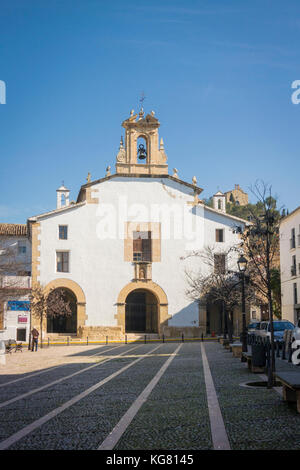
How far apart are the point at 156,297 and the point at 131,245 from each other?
4.50m

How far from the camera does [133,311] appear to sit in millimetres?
41844

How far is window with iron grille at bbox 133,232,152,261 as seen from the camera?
1603 inches

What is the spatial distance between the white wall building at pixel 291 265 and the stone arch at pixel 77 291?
53.8 feet

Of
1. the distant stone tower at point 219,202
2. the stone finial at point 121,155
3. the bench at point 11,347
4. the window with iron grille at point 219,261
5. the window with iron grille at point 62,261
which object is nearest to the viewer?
the bench at point 11,347

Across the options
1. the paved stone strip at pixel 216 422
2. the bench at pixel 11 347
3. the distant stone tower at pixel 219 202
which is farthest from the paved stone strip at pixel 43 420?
the distant stone tower at pixel 219 202

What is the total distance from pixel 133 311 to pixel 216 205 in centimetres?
1525

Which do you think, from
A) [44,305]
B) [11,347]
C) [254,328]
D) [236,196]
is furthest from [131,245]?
[236,196]

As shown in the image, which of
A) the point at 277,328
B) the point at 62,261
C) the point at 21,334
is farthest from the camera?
the point at 62,261

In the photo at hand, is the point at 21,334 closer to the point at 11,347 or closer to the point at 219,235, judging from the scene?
the point at 11,347

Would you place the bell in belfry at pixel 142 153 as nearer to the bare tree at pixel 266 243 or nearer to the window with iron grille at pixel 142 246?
the window with iron grille at pixel 142 246

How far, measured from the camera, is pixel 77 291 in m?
38.9

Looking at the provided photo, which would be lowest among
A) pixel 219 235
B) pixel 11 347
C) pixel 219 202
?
pixel 11 347

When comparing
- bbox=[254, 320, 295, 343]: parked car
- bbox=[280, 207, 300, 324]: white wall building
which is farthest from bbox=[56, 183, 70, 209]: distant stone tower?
bbox=[254, 320, 295, 343]: parked car

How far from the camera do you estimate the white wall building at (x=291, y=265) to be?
133 feet
